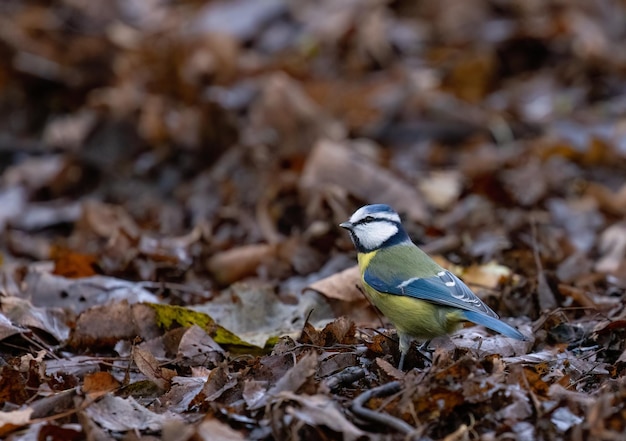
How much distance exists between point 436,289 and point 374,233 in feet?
2.04

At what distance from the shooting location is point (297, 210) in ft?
20.6

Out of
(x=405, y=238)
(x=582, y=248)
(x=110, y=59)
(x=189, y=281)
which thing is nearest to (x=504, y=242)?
(x=582, y=248)

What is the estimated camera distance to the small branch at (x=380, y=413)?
279cm

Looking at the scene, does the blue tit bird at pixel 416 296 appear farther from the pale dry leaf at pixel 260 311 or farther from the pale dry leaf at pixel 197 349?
the pale dry leaf at pixel 197 349

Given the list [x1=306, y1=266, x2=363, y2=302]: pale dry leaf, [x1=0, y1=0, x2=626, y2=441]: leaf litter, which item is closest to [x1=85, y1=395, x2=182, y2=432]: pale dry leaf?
[x1=0, y1=0, x2=626, y2=441]: leaf litter

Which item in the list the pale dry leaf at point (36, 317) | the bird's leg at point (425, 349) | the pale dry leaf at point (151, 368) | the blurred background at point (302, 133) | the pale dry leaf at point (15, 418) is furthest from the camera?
the blurred background at point (302, 133)

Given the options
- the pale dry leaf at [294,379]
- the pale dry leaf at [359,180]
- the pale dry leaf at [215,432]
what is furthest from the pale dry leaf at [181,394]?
the pale dry leaf at [359,180]

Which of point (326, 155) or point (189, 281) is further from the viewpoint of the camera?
point (326, 155)

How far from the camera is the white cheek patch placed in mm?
4398

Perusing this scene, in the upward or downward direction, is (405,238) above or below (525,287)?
above

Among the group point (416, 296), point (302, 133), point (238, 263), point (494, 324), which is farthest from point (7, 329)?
point (302, 133)

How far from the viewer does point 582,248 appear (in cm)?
602

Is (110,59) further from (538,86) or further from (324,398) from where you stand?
(324,398)

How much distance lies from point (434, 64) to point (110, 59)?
3.28 metres
